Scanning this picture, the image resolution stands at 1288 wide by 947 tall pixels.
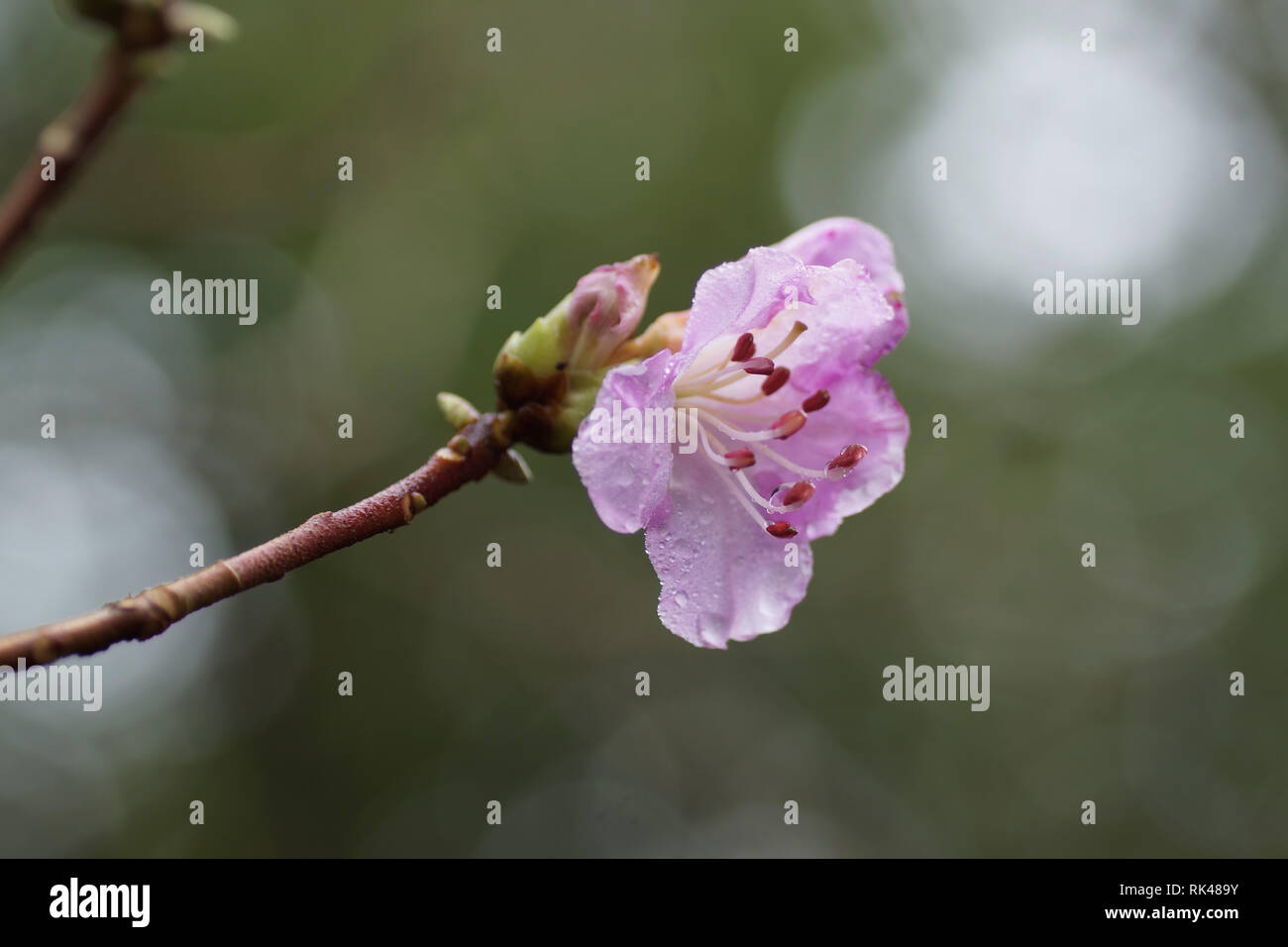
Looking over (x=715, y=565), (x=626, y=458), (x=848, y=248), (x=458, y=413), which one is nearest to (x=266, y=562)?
(x=458, y=413)

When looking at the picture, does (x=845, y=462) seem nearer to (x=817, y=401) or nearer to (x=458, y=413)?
(x=817, y=401)

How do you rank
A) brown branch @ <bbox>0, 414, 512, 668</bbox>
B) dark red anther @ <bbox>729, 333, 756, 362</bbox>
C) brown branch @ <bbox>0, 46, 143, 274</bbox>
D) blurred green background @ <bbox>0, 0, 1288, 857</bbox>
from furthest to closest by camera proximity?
1. blurred green background @ <bbox>0, 0, 1288, 857</bbox>
2. dark red anther @ <bbox>729, 333, 756, 362</bbox>
3. brown branch @ <bbox>0, 414, 512, 668</bbox>
4. brown branch @ <bbox>0, 46, 143, 274</bbox>

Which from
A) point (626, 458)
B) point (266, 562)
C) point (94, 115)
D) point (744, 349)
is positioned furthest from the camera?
point (744, 349)

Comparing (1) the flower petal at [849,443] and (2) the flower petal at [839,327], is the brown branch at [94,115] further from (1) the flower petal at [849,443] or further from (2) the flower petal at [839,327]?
(1) the flower petal at [849,443]

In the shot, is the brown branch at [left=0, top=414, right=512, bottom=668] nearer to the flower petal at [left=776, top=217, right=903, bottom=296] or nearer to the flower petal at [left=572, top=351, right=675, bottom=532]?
the flower petal at [left=572, top=351, right=675, bottom=532]

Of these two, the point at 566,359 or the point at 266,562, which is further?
the point at 566,359

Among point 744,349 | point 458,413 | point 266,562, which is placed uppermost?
point 744,349

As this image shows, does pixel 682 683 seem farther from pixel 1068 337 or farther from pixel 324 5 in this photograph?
pixel 324 5

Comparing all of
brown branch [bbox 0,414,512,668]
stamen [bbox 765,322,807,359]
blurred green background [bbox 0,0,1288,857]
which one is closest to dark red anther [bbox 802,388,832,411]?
stamen [bbox 765,322,807,359]
